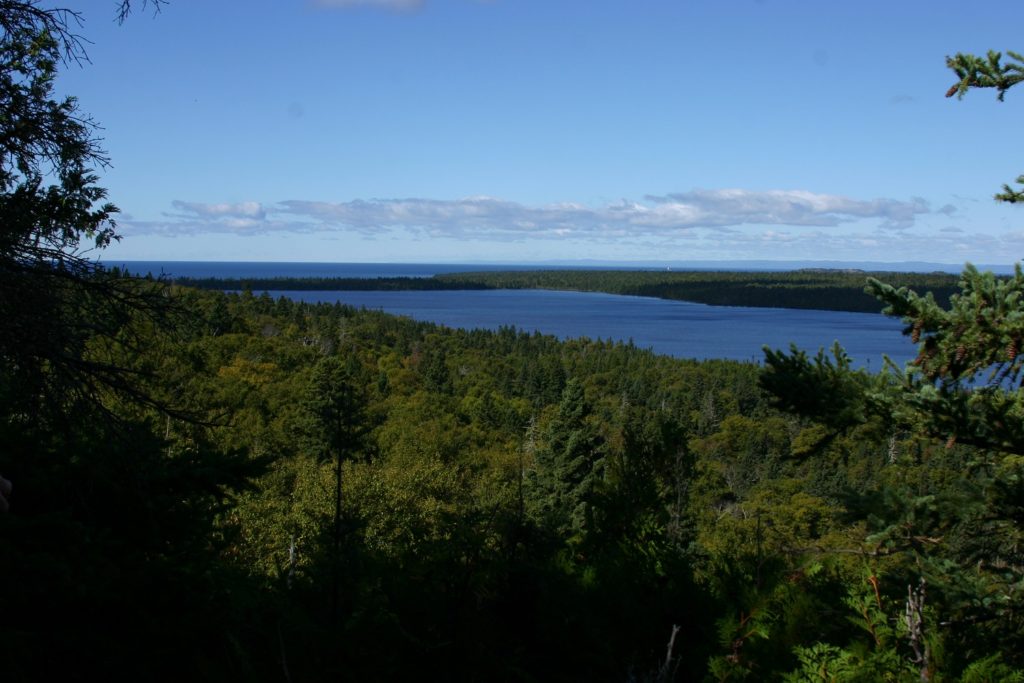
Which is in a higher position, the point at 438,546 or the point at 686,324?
the point at 438,546

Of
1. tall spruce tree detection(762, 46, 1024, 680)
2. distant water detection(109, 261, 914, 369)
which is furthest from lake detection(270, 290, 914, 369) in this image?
tall spruce tree detection(762, 46, 1024, 680)

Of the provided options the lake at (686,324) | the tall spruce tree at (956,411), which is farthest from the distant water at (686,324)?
the tall spruce tree at (956,411)

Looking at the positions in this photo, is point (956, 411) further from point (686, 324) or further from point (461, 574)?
point (686, 324)

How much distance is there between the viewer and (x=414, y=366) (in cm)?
7700

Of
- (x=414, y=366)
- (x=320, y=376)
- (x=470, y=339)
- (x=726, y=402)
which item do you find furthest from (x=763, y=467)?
(x=470, y=339)

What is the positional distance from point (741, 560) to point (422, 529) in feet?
6.94

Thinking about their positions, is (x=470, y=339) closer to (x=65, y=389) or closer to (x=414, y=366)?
(x=414, y=366)

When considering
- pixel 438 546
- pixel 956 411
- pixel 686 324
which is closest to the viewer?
pixel 438 546

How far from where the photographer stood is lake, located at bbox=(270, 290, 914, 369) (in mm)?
110138

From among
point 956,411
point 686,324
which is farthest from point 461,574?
point 686,324

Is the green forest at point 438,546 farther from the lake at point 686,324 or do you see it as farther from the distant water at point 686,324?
the distant water at point 686,324

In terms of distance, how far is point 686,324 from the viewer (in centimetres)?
15175

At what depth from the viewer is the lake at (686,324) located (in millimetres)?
110138

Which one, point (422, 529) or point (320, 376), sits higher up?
point (422, 529)
